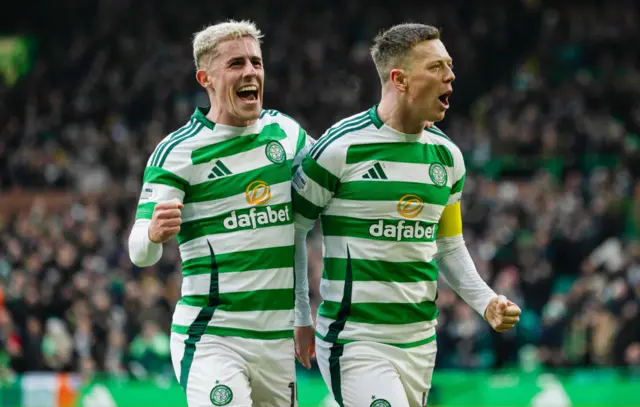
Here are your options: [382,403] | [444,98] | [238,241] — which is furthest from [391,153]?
[382,403]

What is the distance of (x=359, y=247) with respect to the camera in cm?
525

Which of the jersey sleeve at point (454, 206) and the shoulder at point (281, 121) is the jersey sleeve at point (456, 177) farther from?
the shoulder at point (281, 121)

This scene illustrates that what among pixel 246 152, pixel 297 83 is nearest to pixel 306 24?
pixel 297 83

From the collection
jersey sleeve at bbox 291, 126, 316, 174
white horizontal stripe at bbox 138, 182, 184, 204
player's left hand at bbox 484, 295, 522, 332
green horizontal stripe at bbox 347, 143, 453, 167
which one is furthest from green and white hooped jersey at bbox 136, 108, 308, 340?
player's left hand at bbox 484, 295, 522, 332

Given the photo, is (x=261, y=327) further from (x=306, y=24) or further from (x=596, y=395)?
(x=306, y=24)

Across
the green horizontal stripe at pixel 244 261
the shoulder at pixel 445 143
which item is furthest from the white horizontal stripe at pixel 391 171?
the green horizontal stripe at pixel 244 261

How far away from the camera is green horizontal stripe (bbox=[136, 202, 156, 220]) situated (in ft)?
16.6

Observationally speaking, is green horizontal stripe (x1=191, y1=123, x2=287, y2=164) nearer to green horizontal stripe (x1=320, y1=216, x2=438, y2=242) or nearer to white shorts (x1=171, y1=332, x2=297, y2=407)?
green horizontal stripe (x1=320, y1=216, x2=438, y2=242)

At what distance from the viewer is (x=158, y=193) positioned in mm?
5121

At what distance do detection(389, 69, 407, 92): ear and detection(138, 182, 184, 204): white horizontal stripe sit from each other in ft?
3.71

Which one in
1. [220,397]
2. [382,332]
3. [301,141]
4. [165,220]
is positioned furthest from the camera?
[301,141]

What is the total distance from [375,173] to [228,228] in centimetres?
73

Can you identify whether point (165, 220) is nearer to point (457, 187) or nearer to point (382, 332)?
point (382, 332)

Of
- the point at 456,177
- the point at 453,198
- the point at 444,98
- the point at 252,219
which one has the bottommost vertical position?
the point at 252,219
